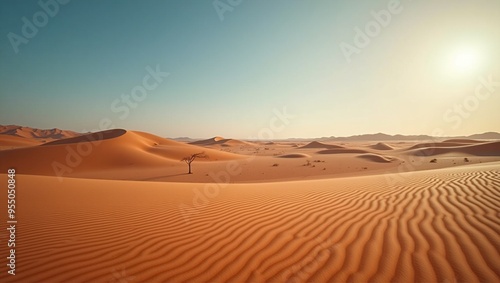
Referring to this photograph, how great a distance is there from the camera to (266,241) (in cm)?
377

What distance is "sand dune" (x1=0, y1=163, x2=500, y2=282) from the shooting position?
286 centimetres

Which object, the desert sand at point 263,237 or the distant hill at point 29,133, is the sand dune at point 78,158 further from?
the distant hill at point 29,133

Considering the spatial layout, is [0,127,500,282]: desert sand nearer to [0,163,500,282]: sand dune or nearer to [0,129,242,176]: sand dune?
[0,163,500,282]: sand dune

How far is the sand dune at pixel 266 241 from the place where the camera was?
9.37ft

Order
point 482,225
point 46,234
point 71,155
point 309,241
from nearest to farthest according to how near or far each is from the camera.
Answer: point 309,241, point 482,225, point 46,234, point 71,155

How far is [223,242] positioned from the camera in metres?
3.79

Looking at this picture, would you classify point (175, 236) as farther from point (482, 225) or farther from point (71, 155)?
point (71, 155)

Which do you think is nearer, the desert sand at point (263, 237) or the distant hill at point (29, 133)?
the desert sand at point (263, 237)

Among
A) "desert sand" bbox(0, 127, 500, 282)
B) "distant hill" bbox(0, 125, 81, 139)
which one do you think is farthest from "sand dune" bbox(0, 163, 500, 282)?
"distant hill" bbox(0, 125, 81, 139)

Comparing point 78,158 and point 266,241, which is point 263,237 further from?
point 78,158

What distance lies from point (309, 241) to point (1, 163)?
112 ft

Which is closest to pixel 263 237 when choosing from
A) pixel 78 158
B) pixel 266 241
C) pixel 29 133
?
pixel 266 241

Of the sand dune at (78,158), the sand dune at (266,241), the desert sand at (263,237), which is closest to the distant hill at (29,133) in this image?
the sand dune at (78,158)

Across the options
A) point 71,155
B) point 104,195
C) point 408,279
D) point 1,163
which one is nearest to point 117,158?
point 71,155
